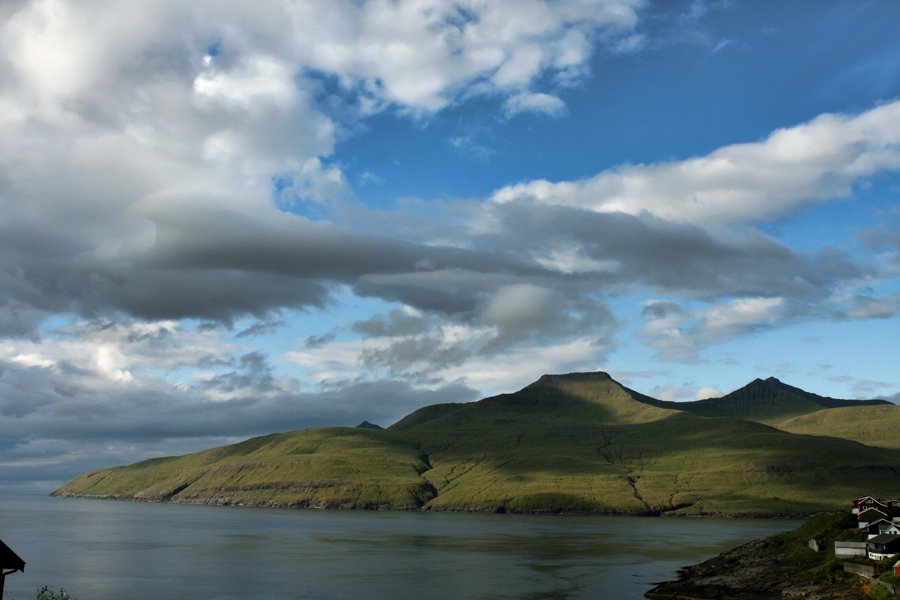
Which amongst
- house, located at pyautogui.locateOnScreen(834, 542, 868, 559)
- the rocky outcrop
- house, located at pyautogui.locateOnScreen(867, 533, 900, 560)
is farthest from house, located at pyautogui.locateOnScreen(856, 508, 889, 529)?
house, located at pyautogui.locateOnScreen(867, 533, 900, 560)

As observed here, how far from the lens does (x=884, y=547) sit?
84.2m

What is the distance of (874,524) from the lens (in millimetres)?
99500

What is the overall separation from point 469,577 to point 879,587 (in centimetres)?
6226

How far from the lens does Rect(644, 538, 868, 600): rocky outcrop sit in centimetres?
8325

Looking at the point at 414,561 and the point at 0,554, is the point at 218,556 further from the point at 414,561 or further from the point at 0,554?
the point at 0,554

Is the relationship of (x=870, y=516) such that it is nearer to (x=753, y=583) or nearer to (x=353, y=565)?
(x=753, y=583)

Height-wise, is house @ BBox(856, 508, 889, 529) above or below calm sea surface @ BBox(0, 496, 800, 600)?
above

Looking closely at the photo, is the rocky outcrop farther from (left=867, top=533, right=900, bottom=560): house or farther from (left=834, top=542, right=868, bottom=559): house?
(left=834, top=542, right=868, bottom=559): house

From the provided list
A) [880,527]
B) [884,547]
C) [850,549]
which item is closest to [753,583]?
[850,549]

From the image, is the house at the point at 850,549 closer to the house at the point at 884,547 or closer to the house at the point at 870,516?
the house at the point at 884,547

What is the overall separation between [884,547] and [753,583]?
18687mm

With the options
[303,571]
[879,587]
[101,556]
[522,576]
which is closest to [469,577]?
[522,576]

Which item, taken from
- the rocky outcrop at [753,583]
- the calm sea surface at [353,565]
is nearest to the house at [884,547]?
the rocky outcrop at [753,583]

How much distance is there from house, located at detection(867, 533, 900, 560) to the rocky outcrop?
5.56m
